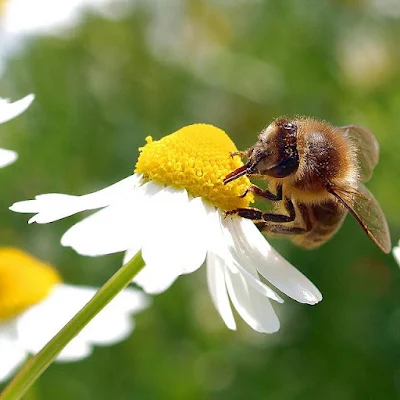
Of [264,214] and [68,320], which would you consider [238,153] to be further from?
[68,320]

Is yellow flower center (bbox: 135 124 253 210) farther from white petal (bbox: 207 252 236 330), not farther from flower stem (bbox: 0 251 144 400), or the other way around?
flower stem (bbox: 0 251 144 400)

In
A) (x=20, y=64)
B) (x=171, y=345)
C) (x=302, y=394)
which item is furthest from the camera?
(x=20, y=64)

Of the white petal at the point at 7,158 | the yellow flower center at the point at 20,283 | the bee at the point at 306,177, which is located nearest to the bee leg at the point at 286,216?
the bee at the point at 306,177

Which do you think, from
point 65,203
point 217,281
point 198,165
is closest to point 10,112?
point 65,203

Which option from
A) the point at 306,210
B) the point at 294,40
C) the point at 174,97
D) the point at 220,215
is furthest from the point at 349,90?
the point at 220,215

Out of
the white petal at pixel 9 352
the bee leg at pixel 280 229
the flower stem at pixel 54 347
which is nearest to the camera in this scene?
the flower stem at pixel 54 347

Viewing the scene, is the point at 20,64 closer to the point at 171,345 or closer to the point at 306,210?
the point at 171,345

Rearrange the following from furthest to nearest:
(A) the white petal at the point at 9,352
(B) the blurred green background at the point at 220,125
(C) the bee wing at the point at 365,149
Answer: (B) the blurred green background at the point at 220,125 < (A) the white petal at the point at 9,352 < (C) the bee wing at the point at 365,149

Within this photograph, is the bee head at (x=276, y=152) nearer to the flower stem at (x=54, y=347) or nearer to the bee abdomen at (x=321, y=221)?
the bee abdomen at (x=321, y=221)
